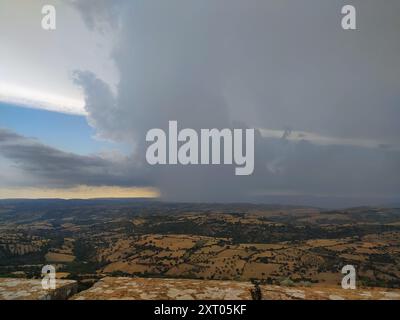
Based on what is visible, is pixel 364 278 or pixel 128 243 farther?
pixel 128 243

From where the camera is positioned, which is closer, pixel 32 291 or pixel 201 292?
pixel 32 291

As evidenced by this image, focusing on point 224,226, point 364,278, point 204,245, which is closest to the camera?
point 364,278

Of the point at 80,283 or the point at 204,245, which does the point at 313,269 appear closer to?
the point at 204,245

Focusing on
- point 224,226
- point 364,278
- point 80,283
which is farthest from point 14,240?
point 80,283

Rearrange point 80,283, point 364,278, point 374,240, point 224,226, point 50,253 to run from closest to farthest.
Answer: point 80,283
point 364,278
point 50,253
point 374,240
point 224,226
